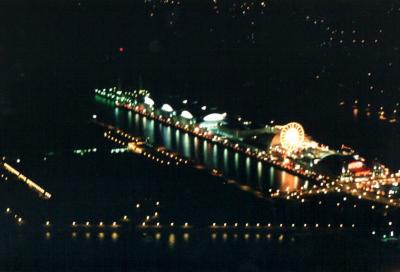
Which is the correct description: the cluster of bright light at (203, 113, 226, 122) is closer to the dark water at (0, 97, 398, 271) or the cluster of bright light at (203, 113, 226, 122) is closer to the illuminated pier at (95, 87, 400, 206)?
the illuminated pier at (95, 87, 400, 206)

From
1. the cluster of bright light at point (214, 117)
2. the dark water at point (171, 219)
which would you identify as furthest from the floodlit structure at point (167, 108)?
the dark water at point (171, 219)

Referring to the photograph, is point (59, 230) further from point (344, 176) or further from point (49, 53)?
point (49, 53)

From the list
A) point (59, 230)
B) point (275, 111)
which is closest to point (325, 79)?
point (275, 111)

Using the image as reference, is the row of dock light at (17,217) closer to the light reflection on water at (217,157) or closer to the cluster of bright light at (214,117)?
the light reflection on water at (217,157)

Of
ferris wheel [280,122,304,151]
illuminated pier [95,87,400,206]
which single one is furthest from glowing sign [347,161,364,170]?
ferris wheel [280,122,304,151]

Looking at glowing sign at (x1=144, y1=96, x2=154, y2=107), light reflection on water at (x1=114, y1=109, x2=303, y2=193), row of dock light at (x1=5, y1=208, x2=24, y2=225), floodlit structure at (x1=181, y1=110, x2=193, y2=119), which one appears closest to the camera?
row of dock light at (x1=5, y1=208, x2=24, y2=225)

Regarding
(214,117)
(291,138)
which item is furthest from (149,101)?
(291,138)

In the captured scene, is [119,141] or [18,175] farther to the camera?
[119,141]

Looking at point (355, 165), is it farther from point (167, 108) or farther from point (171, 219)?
point (167, 108)

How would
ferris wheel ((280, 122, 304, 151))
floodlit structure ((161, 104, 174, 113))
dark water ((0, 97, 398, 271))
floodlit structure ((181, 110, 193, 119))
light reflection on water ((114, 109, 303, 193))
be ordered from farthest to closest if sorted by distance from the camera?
1. floodlit structure ((161, 104, 174, 113))
2. floodlit structure ((181, 110, 193, 119))
3. ferris wheel ((280, 122, 304, 151))
4. light reflection on water ((114, 109, 303, 193))
5. dark water ((0, 97, 398, 271))
